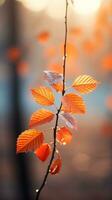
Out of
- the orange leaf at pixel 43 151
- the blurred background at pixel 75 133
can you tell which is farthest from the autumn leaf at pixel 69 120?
the blurred background at pixel 75 133

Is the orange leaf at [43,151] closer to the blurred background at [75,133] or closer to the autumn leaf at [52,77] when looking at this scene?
the autumn leaf at [52,77]

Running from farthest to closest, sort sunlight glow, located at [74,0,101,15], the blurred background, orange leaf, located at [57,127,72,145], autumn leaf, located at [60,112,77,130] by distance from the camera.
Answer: the blurred background, sunlight glow, located at [74,0,101,15], orange leaf, located at [57,127,72,145], autumn leaf, located at [60,112,77,130]

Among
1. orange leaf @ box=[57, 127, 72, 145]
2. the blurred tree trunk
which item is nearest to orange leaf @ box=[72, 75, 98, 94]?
orange leaf @ box=[57, 127, 72, 145]

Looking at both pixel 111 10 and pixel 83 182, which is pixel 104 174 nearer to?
pixel 83 182

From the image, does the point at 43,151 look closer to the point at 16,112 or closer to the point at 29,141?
the point at 29,141

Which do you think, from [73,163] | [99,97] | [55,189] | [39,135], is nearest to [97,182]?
[55,189]

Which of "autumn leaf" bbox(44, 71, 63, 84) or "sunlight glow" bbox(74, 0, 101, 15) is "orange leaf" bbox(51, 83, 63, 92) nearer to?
"autumn leaf" bbox(44, 71, 63, 84)
